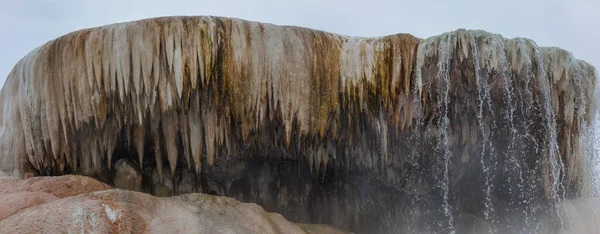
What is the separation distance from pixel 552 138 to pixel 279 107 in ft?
13.4

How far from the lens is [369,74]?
9523 millimetres

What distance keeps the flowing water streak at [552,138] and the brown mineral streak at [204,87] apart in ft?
0.59

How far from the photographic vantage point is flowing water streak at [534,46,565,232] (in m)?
9.69

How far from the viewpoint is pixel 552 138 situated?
1042cm

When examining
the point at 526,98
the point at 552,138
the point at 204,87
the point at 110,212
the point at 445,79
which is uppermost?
the point at 445,79

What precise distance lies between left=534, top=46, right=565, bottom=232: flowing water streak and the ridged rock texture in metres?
0.02

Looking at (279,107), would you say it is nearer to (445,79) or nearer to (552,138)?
(445,79)

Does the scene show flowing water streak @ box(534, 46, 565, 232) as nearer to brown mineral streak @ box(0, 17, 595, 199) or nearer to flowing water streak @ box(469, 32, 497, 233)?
brown mineral streak @ box(0, 17, 595, 199)

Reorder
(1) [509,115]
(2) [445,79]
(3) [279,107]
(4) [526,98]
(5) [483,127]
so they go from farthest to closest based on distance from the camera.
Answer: (5) [483,127], (1) [509,115], (4) [526,98], (2) [445,79], (3) [279,107]

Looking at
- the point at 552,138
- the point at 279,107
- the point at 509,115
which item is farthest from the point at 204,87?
the point at 552,138

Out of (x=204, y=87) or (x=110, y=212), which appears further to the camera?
(x=204, y=87)

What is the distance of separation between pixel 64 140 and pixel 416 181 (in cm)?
533

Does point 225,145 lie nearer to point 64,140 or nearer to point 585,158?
point 64,140

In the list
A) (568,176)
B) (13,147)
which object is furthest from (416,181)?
(13,147)
